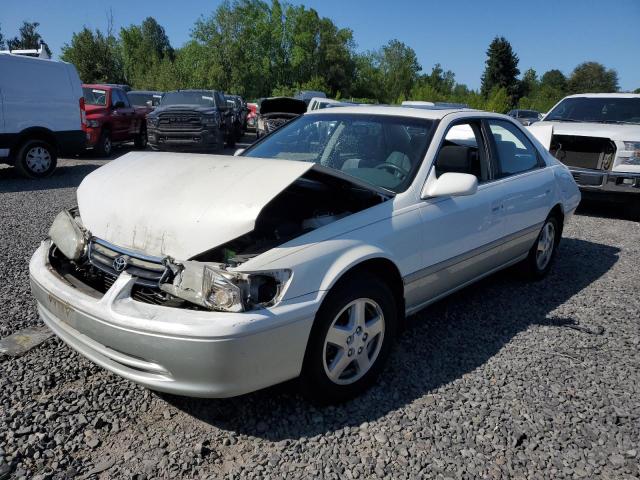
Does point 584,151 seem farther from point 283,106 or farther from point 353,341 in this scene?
point 283,106

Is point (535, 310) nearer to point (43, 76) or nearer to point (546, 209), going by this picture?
point (546, 209)

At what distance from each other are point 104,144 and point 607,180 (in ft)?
38.2

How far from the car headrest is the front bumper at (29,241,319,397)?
187 cm

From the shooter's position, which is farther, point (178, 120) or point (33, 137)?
point (178, 120)

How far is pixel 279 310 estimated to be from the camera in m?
2.24

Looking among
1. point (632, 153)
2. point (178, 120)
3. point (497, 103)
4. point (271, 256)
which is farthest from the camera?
point (497, 103)

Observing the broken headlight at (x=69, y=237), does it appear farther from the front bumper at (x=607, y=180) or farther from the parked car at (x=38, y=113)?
the parked car at (x=38, y=113)

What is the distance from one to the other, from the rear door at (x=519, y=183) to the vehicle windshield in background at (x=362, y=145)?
92 cm

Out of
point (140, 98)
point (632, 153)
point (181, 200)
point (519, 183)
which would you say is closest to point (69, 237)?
point (181, 200)

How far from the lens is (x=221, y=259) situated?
95.2 inches

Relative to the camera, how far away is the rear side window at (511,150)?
408cm

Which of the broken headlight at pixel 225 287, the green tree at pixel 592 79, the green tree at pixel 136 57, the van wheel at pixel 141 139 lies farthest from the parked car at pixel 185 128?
the green tree at pixel 592 79

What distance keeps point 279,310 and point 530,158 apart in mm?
3255

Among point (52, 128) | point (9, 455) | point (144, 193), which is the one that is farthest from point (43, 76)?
point (9, 455)
